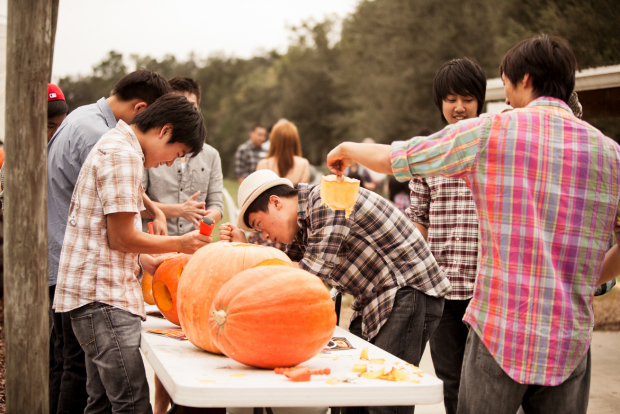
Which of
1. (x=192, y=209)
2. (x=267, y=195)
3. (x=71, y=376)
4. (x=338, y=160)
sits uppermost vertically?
(x=338, y=160)

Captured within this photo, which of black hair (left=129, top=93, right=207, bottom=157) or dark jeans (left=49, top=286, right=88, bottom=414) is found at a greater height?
black hair (left=129, top=93, right=207, bottom=157)

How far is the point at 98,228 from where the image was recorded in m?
2.29

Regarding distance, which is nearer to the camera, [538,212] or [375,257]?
[538,212]

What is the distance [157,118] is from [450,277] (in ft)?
5.33

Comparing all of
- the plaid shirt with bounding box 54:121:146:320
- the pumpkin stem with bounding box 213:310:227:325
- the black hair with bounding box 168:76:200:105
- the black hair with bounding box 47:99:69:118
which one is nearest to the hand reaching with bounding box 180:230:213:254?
the plaid shirt with bounding box 54:121:146:320

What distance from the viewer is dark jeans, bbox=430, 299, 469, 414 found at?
3.03 m

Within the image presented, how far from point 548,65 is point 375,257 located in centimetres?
115

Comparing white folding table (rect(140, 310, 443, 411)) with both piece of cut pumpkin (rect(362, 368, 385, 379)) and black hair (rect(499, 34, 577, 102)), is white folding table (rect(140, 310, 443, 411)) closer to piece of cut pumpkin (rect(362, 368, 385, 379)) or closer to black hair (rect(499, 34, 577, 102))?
piece of cut pumpkin (rect(362, 368, 385, 379))

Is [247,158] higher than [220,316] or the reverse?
higher

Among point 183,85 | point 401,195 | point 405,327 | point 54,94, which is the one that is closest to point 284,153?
point 401,195

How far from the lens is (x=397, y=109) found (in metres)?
29.7

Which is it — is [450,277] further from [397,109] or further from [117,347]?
[397,109]

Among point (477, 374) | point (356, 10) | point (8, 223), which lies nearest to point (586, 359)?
point (477, 374)

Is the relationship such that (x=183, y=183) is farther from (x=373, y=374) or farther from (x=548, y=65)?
(x=548, y=65)
